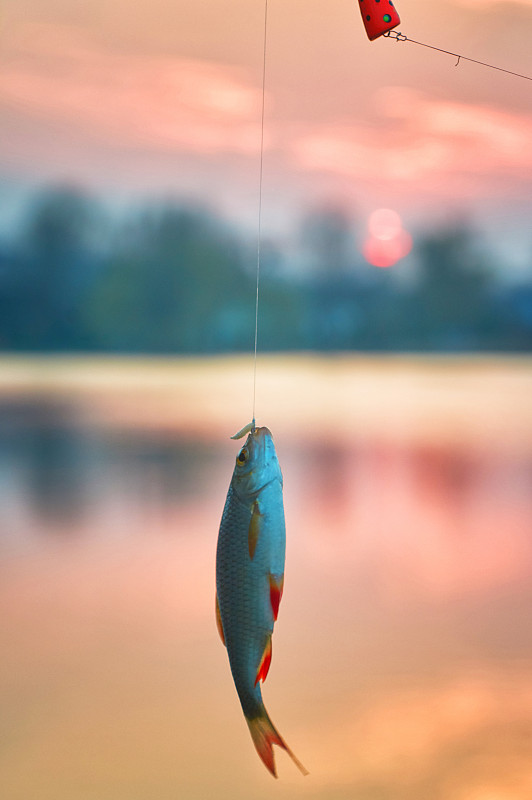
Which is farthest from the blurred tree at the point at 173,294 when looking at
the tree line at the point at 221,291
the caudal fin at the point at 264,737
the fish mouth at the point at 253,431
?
the caudal fin at the point at 264,737

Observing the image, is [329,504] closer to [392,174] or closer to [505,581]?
[505,581]

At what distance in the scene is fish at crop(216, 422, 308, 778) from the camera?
1.00 meters

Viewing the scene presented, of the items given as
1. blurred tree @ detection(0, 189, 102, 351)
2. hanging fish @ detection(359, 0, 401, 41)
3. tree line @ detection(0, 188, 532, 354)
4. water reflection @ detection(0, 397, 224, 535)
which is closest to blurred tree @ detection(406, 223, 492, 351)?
tree line @ detection(0, 188, 532, 354)

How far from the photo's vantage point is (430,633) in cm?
268

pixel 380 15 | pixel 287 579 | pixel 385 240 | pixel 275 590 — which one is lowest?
pixel 287 579

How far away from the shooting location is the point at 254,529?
994mm

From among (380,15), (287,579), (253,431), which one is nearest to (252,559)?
(253,431)

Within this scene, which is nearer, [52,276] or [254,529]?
[254,529]

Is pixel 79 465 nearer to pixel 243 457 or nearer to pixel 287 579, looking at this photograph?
pixel 287 579

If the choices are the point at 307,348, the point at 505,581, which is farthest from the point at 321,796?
the point at 307,348

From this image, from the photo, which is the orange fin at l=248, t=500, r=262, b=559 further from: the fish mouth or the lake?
the lake

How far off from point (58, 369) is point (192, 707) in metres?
2.34

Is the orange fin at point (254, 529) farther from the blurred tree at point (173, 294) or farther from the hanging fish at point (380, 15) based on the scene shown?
the blurred tree at point (173, 294)

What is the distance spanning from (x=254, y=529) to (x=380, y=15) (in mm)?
767
